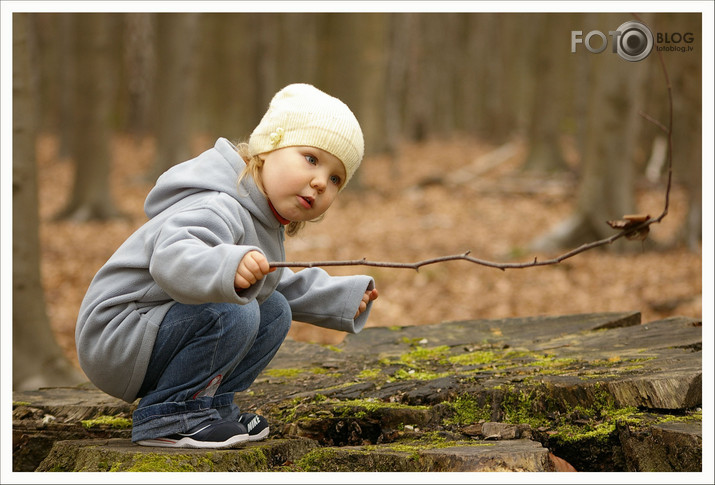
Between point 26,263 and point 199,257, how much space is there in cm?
268

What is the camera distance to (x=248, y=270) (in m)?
2.10

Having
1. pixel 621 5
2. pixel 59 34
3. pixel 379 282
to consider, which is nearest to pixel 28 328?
pixel 379 282

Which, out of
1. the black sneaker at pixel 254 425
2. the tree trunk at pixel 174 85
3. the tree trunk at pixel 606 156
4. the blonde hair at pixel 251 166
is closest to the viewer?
the blonde hair at pixel 251 166

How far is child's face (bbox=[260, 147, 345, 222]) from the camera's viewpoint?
7.95 ft

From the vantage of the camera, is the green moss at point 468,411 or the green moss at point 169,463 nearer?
the green moss at point 169,463

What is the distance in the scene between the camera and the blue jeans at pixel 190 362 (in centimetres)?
242

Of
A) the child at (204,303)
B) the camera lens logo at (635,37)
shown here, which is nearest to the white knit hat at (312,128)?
the child at (204,303)

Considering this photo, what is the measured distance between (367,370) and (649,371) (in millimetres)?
1238

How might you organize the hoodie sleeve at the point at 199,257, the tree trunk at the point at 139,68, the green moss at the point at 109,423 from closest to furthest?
1. the hoodie sleeve at the point at 199,257
2. the green moss at the point at 109,423
3. the tree trunk at the point at 139,68

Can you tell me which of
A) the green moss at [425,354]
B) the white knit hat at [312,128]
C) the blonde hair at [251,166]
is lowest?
the green moss at [425,354]

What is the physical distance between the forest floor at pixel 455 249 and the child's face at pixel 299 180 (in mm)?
2295

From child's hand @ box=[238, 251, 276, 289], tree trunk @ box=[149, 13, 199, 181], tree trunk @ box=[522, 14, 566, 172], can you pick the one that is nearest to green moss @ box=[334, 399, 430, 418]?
child's hand @ box=[238, 251, 276, 289]

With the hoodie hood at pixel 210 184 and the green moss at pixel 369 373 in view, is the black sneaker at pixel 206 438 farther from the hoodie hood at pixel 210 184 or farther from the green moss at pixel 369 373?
the green moss at pixel 369 373

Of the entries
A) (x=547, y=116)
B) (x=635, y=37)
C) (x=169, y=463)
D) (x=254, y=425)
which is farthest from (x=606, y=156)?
(x=169, y=463)
